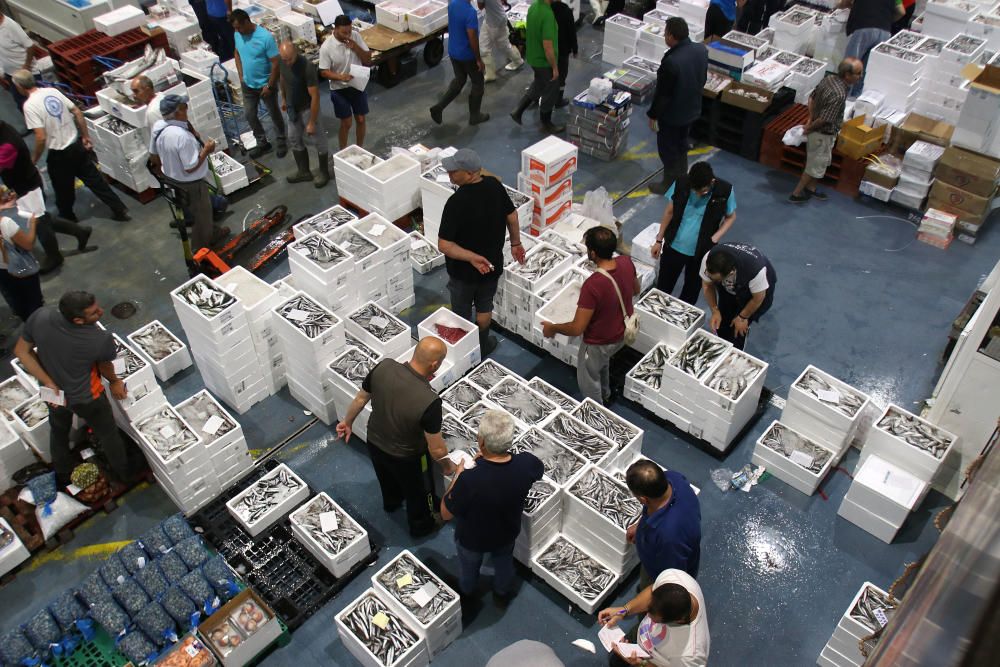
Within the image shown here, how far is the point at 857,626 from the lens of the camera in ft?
17.5

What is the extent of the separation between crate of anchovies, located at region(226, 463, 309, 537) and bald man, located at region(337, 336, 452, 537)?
2.99ft

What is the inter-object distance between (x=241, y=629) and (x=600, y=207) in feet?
19.2

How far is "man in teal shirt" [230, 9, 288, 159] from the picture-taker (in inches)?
386

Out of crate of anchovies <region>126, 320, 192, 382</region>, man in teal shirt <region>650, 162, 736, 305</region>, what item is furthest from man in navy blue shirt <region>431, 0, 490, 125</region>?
crate of anchovies <region>126, 320, 192, 382</region>

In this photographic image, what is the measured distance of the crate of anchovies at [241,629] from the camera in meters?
5.65

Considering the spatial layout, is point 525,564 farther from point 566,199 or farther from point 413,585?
point 566,199

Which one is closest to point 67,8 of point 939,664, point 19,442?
point 19,442

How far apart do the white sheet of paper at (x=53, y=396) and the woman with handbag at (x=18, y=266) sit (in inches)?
83.5

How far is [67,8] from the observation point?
39.5 feet

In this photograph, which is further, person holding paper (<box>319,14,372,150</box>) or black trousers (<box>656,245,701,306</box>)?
person holding paper (<box>319,14,372,150</box>)

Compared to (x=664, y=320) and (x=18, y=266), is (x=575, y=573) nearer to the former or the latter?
(x=664, y=320)

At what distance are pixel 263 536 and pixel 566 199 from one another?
508 cm

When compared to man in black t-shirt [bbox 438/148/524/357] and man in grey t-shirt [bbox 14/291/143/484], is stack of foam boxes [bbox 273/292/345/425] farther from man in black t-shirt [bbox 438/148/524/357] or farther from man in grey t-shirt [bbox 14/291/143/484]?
man in grey t-shirt [bbox 14/291/143/484]

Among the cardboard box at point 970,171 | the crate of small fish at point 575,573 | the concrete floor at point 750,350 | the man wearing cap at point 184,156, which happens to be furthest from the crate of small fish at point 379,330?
the cardboard box at point 970,171
